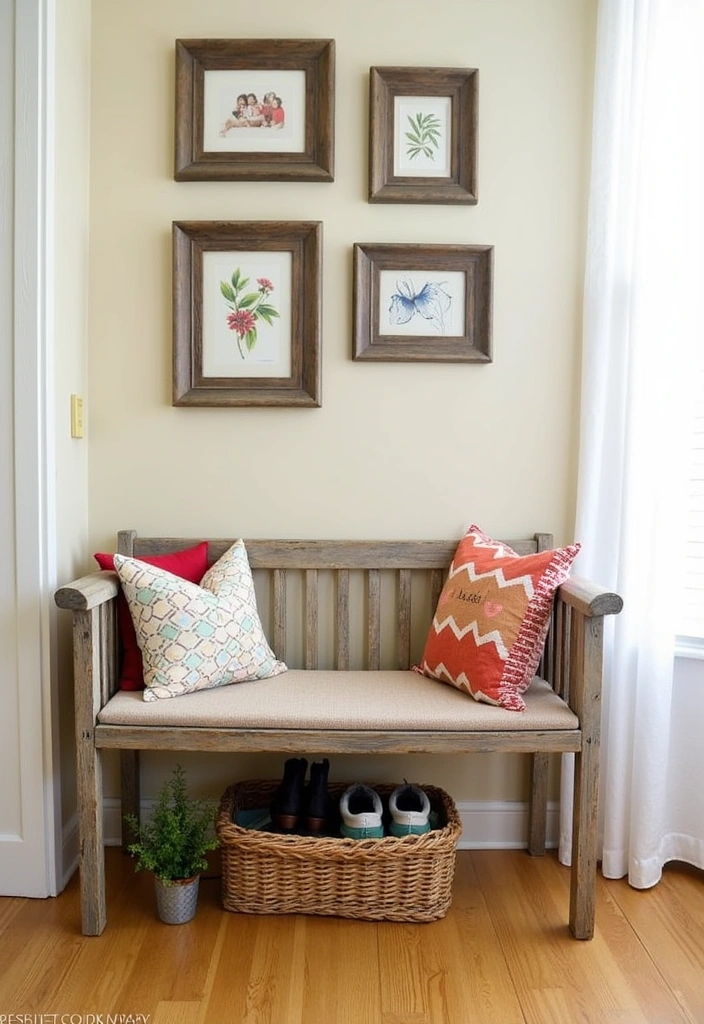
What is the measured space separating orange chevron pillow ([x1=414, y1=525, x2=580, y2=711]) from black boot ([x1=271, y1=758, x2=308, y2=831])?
0.43m

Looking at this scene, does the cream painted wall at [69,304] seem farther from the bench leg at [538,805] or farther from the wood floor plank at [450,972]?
the bench leg at [538,805]

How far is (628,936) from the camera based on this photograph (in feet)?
5.90

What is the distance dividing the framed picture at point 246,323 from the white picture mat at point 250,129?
243 millimetres

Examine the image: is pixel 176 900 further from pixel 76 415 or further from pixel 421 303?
pixel 421 303

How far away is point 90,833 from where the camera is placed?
1744 millimetres

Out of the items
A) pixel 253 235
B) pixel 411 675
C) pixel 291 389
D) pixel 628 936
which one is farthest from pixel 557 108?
pixel 628 936

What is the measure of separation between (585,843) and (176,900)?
932 mm

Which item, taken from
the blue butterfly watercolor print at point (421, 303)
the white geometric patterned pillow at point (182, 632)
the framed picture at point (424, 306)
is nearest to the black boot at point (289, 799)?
the white geometric patterned pillow at point (182, 632)

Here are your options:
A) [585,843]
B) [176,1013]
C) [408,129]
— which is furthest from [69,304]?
[585,843]

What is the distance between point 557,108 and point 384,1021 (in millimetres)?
2220

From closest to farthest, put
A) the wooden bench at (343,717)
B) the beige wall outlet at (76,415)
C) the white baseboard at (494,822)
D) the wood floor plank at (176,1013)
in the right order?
the wood floor plank at (176,1013), the wooden bench at (343,717), the beige wall outlet at (76,415), the white baseboard at (494,822)

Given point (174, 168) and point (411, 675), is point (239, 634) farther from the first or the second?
point (174, 168)

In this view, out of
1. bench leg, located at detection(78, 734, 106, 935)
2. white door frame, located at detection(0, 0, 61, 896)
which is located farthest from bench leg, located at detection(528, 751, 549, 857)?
white door frame, located at detection(0, 0, 61, 896)

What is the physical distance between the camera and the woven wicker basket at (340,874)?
5.91 ft
